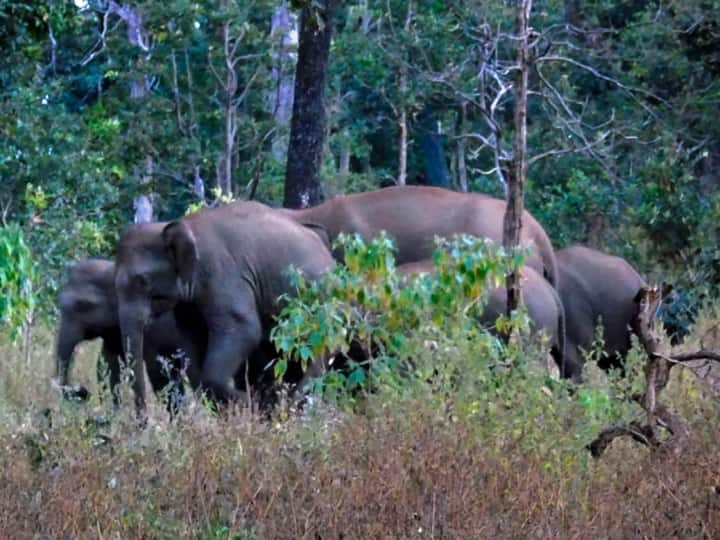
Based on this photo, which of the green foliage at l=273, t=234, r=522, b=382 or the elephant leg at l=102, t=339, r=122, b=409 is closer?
the green foliage at l=273, t=234, r=522, b=382

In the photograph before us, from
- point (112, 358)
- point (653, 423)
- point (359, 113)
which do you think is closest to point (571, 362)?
point (112, 358)

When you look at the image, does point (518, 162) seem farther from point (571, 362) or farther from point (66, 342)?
point (66, 342)

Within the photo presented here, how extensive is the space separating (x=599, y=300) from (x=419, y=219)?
5.37 ft

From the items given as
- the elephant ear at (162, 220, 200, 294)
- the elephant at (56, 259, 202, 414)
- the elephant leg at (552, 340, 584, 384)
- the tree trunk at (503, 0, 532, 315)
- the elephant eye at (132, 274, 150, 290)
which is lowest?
the elephant leg at (552, 340, 584, 384)

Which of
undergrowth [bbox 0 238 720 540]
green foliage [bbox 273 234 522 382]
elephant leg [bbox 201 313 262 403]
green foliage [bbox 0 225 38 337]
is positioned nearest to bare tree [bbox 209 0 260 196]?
elephant leg [bbox 201 313 262 403]

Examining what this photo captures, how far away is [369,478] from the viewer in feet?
21.4

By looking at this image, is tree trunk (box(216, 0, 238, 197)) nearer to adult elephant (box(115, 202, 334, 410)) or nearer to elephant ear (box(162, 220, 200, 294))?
adult elephant (box(115, 202, 334, 410))

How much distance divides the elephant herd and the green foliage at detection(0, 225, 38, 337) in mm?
1568

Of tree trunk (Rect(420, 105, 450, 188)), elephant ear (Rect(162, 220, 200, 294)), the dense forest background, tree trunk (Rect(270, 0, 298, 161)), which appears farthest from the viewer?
tree trunk (Rect(420, 105, 450, 188))

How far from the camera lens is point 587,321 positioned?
503 inches

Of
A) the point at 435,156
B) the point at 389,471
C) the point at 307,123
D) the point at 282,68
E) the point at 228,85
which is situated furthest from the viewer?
the point at 435,156

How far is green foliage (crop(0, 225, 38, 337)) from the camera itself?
8.77m

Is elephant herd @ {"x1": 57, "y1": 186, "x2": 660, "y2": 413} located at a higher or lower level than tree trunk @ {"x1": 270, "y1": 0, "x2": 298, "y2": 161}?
lower

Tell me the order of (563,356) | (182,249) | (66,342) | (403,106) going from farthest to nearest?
(403,106)
(66,342)
(563,356)
(182,249)
